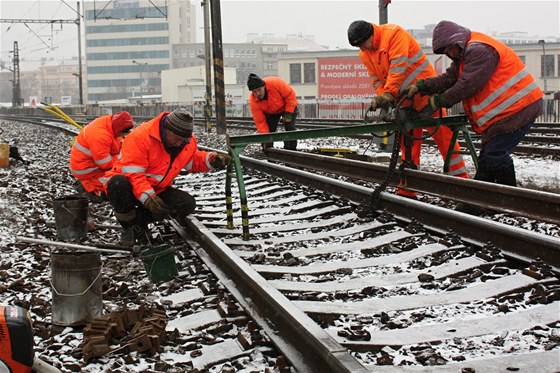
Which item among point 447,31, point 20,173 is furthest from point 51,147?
point 447,31

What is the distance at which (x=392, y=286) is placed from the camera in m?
4.04

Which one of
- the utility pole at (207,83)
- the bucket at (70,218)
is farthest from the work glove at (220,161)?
the utility pole at (207,83)

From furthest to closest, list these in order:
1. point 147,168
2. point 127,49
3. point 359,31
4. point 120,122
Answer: point 127,49, point 120,122, point 359,31, point 147,168

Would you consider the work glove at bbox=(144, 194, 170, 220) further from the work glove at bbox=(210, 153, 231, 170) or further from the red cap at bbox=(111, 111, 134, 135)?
the red cap at bbox=(111, 111, 134, 135)

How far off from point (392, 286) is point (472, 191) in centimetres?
216

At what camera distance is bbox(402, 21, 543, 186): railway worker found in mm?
5957

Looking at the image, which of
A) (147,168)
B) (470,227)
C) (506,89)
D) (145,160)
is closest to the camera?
(470,227)

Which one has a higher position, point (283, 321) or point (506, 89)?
point (506, 89)

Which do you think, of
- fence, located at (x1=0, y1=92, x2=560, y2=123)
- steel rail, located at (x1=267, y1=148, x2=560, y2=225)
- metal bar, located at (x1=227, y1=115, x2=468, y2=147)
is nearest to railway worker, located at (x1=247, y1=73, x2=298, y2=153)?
steel rail, located at (x1=267, y1=148, x2=560, y2=225)

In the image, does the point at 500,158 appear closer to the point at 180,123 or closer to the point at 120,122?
the point at 180,123

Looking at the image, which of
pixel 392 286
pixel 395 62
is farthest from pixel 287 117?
pixel 392 286

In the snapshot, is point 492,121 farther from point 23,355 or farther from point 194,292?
point 23,355

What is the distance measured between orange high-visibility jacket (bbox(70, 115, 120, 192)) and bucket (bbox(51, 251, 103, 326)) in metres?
2.80

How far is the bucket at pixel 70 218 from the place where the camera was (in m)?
6.02
